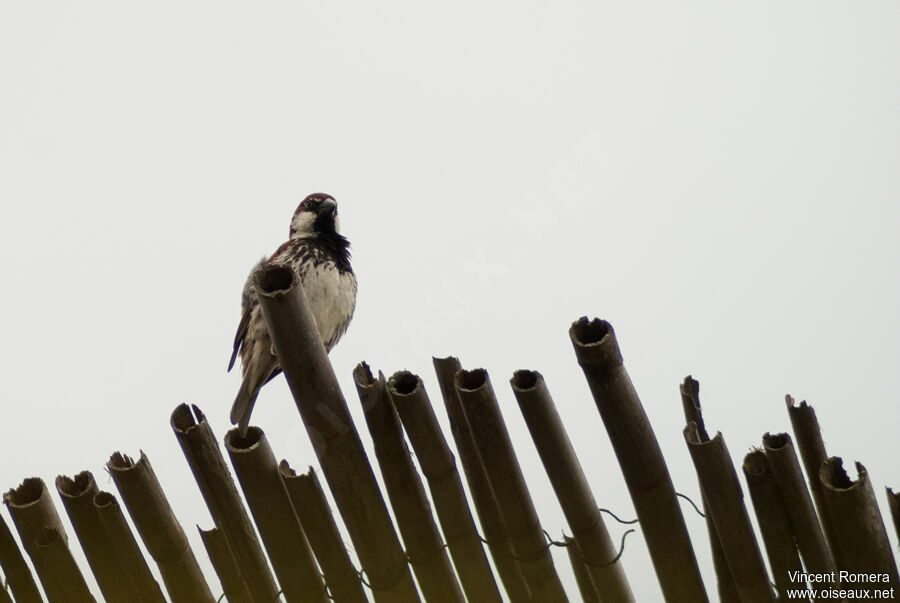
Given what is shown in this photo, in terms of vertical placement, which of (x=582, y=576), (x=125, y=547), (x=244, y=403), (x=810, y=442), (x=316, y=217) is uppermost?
(x=316, y=217)

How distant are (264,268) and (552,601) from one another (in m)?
0.81

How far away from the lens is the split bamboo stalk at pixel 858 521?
4.15 ft

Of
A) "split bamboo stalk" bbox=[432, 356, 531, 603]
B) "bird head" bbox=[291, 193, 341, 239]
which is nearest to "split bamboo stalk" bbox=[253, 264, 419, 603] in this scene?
"split bamboo stalk" bbox=[432, 356, 531, 603]

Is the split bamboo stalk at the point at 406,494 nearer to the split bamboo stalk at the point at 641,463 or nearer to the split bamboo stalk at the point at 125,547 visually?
the split bamboo stalk at the point at 641,463

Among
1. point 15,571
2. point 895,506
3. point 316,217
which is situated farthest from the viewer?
point 316,217

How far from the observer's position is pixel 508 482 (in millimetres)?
1488

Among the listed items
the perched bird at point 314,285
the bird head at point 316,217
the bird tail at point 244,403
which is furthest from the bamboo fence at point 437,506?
the bird head at point 316,217

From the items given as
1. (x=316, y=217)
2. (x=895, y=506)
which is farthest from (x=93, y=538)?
(x=316, y=217)

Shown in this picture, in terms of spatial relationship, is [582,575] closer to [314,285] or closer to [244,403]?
[244,403]

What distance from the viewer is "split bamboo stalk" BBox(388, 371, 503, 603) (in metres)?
1.49

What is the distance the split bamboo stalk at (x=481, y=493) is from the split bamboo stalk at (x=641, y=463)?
0.27 meters

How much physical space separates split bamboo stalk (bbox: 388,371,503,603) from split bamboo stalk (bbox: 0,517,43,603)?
87 centimetres

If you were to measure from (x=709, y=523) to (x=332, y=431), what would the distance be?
0.69 metres

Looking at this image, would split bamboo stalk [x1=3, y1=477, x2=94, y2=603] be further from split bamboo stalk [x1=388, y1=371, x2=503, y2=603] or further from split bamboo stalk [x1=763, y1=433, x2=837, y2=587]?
split bamboo stalk [x1=763, y1=433, x2=837, y2=587]
